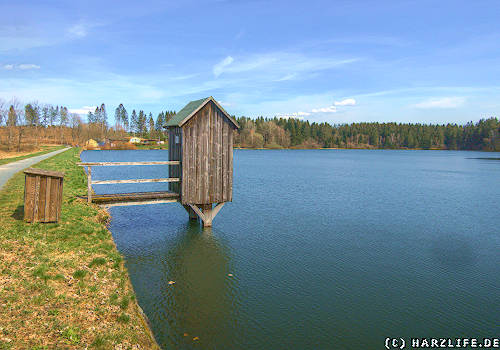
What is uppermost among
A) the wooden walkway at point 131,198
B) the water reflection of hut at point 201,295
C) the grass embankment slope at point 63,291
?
the wooden walkway at point 131,198

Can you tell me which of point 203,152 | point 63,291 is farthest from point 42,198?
point 203,152

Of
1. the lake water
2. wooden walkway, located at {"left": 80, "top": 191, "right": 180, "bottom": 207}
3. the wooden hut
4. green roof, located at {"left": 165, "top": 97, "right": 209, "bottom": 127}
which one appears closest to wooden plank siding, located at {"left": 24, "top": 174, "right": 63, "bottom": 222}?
wooden walkway, located at {"left": 80, "top": 191, "right": 180, "bottom": 207}

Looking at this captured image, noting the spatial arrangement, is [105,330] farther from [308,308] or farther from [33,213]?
[33,213]

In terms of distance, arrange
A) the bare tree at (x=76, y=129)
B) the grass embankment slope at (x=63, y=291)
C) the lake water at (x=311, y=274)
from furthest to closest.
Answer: the bare tree at (x=76, y=129) < the lake water at (x=311, y=274) < the grass embankment slope at (x=63, y=291)

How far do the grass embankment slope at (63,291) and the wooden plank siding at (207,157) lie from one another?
5.60 meters

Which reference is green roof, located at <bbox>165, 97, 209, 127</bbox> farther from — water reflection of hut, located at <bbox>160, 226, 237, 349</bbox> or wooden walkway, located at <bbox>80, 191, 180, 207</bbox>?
water reflection of hut, located at <bbox>160, 226, 237, 349</bbox>

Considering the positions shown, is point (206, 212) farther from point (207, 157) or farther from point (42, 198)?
point (42, 198)

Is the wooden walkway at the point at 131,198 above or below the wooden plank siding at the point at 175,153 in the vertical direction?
below

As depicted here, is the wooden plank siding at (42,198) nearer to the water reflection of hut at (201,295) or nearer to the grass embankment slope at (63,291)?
the grass embankment slope at (63,291)

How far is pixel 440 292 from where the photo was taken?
42.4ft

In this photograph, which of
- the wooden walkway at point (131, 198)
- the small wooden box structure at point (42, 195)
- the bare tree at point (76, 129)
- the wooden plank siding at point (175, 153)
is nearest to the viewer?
the small wooden box structure at point (42, 195)

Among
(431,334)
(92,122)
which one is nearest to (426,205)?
(431,334)

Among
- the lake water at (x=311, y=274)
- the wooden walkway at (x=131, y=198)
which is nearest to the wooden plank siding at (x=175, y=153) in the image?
the wooden walkway at (x=131, y=198)

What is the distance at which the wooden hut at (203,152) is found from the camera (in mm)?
17766
